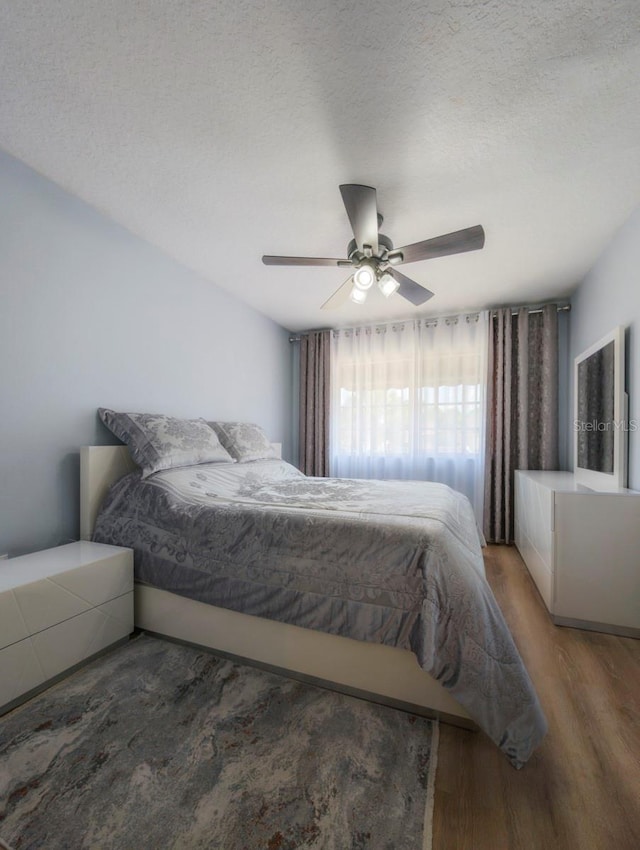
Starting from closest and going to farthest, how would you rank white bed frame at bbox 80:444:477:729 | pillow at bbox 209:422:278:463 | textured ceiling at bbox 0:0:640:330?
textured ceiling at bbox 0:0:640:330
white bed frame at bbox 80:444:477:729
pillow at bbox 209:422:278:463

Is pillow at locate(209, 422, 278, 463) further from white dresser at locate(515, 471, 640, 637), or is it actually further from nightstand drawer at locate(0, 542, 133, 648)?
white dresser at locate(515, 471, 640, 637)

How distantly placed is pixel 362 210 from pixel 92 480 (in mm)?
2037

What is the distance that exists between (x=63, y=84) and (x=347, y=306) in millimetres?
2642

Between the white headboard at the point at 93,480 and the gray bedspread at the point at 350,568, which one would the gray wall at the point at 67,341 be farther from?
the gray bedspread at the point at 350,568

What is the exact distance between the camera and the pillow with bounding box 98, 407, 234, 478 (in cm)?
209

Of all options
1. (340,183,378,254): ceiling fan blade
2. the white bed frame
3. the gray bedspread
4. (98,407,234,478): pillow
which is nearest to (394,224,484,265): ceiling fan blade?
(340,183,378,254): ceiling fan blade

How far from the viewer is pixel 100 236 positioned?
2223 mm

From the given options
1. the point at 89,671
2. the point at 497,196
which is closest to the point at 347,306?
the point at 497,196

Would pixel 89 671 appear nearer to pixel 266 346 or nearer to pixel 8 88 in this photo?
pixel 8 88

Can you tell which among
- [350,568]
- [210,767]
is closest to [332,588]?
[350,568]

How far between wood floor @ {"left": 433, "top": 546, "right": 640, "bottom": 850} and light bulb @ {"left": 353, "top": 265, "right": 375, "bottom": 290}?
6.94 ft

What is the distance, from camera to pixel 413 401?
13.1 feet

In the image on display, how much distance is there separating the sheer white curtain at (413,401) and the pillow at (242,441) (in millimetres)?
1429

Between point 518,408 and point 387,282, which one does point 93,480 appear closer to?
point 387,282
